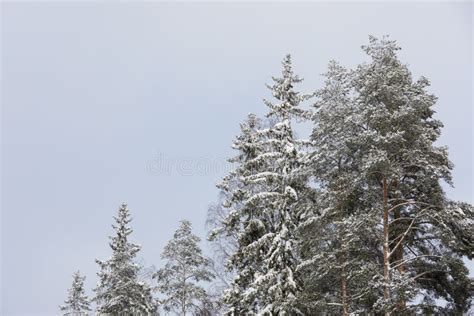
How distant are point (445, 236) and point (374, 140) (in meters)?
4.21

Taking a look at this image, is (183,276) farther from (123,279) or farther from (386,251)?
(386,251)

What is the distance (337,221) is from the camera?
21.0 meters

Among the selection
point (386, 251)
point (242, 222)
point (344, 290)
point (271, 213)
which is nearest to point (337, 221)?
point (386, 251)

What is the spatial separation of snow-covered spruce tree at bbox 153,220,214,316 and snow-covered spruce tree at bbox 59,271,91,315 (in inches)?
719

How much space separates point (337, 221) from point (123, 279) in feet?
75.2

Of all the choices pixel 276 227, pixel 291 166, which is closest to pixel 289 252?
pixel 276 227

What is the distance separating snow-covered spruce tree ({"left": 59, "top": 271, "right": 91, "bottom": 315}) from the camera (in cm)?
5434

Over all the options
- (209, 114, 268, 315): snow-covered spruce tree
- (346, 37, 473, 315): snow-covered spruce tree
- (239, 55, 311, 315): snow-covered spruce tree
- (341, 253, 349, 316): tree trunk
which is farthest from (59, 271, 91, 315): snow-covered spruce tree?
(346, 37, 473, 315): snow-covered spruce tree

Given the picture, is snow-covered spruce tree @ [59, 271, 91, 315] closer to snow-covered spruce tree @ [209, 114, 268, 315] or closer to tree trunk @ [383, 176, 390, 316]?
snow-covered spruce tree @ [209, 114, 268, 315]

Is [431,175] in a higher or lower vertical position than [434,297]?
higher

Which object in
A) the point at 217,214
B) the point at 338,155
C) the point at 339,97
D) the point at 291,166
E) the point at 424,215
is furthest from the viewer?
the point at 217,214

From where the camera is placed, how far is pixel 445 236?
1914 centimetres

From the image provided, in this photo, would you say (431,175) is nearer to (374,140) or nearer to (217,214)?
(374,140)

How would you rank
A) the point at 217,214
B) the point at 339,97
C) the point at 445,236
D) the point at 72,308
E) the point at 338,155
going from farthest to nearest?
the point at 72,308
the point at 217,214
the point at 339,97
the point at 338,155
the point at 445,236
